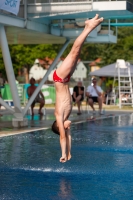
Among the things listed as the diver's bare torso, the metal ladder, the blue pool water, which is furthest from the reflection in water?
the metal ladder

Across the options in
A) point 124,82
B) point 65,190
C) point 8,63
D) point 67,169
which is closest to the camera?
point 65,190

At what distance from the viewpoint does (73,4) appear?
17234mm

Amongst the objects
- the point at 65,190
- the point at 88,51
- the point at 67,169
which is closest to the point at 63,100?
the point at 65,190

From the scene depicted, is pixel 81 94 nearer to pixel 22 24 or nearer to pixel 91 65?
pixel 22 24

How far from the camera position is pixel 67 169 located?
9.09 meters

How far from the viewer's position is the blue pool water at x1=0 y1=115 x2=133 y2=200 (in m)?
7.29

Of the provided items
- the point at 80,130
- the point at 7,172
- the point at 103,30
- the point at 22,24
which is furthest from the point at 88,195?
the point at 103,30

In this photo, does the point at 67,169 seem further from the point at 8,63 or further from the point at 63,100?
the point at 8,63

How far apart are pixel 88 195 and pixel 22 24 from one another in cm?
1043

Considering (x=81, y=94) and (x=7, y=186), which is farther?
(x=81, y=94)

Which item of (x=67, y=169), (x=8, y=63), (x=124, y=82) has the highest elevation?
(x=8, y=63)

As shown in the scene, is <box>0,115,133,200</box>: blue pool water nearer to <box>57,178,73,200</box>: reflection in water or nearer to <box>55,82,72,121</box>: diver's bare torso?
<box>57,178,73,200</box>: reflection in water

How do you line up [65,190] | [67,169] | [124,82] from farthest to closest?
[124,82] → [67,169] → [65,190]

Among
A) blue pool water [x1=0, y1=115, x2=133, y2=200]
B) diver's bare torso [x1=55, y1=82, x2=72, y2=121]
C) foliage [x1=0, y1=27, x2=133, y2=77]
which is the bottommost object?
blue pool water [x1=0, y1=115, x2=133, y2=200]
